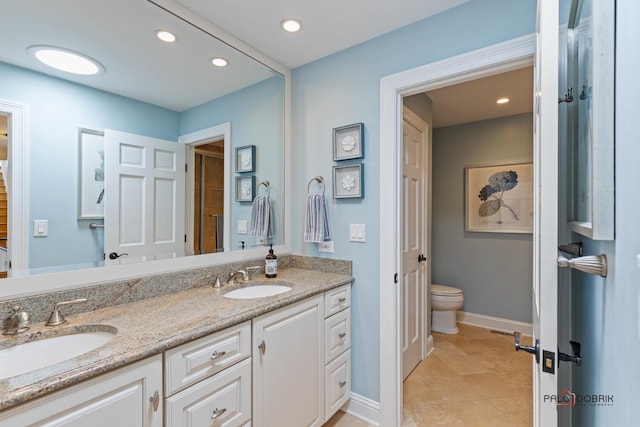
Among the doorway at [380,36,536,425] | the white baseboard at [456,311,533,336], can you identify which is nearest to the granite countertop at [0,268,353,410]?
the doorway at [380,36,536,425]

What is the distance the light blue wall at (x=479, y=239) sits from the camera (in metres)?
3.28

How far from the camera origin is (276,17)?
68.2 inches

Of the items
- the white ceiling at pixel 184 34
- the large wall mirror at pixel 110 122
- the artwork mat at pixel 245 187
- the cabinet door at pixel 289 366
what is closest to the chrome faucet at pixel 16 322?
the large wall mirror at pixel 110 122

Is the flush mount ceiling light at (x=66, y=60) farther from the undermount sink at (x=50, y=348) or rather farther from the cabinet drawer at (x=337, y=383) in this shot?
the cabinet drawer at (x=337, y=383)

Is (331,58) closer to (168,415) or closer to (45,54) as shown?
(45,54)

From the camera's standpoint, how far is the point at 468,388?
228 centimetres

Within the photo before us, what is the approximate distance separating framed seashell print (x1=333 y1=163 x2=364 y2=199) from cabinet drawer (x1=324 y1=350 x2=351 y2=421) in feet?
3.44

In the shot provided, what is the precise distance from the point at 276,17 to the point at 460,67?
3.57ft

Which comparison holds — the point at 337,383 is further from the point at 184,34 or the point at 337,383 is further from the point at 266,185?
the point at 184,34

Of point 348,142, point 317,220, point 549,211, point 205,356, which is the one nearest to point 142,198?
point 205,356

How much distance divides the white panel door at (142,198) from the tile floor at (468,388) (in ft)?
5.08

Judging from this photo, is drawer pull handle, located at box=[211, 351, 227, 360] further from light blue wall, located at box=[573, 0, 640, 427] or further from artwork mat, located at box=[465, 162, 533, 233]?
artwork mat, located at box=[465, 162, 533, 233]

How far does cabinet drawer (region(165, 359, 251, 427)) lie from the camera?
3.40 ft

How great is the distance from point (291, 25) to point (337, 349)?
2.03m
